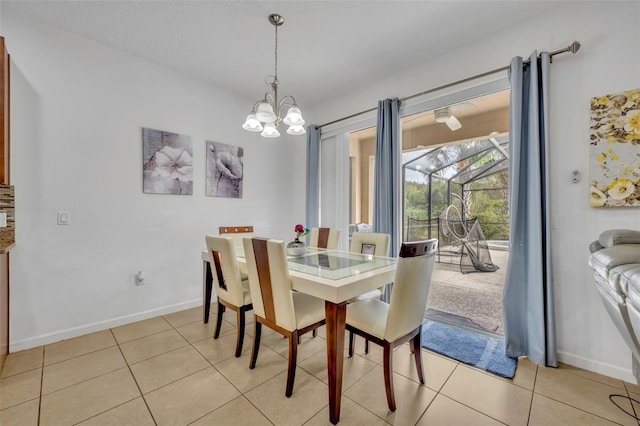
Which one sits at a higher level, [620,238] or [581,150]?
[581,150]

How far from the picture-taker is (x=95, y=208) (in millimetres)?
2549

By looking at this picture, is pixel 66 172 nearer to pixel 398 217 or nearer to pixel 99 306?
pixel 99 306

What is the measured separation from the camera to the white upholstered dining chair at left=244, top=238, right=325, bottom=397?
1.65 metres

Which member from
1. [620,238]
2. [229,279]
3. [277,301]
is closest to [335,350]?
[277,301]

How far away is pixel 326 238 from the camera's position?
3010 millimetres

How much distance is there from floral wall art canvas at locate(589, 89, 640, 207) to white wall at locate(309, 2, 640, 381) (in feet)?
0.17

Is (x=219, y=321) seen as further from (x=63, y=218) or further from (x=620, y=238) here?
(x=620, y=238)

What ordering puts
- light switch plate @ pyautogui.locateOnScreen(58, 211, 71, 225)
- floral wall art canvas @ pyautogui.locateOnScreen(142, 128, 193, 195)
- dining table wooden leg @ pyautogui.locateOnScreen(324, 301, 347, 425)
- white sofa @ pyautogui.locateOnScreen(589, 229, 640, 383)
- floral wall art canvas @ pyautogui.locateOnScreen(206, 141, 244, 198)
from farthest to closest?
floral wall art canvas @ pyautogui.locateOnScreen(206, 141, 244, 198) → floral wall art canvas @ pyautogui.locateOnScreen(142, 128, 193, 195) → light switch plate @ pyautogui.locateOnScreen(58, 211, 71, 225) → dining table wooden leg @ pyautogui.locateOnScreen(324, 301, 347, 425) → white sofa @ pyautogui.locateOnScreen(589, 229, 640, 383)

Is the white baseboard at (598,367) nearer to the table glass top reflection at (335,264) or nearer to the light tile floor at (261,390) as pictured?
the light tile floor at (261,390)

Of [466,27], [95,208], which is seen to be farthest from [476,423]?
[95,208]

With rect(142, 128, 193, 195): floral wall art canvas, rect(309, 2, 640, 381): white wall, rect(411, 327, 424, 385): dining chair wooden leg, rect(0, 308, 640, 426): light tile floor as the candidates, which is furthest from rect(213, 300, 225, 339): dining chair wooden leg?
rect(309, 2, 640, 381): white wall

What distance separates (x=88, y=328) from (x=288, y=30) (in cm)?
329

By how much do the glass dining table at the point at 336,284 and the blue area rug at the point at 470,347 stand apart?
902mm

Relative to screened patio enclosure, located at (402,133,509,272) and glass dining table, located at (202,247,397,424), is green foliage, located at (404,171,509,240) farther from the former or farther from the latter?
glass dining table, located at (202,247,397,424)
